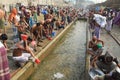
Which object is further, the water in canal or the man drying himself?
the water in canal

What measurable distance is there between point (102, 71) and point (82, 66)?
4.01m

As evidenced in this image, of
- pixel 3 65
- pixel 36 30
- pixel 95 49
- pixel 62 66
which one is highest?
pixel 3 65

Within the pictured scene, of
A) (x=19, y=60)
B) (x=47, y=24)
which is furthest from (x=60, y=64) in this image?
(x=47, y=24)

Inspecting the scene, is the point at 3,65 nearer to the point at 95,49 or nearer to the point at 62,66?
the point at 95,49

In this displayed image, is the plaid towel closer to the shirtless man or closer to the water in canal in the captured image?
the water in canal

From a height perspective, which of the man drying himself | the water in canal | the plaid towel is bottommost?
the water in canal

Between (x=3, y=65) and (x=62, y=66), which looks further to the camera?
(x=62, y=66)

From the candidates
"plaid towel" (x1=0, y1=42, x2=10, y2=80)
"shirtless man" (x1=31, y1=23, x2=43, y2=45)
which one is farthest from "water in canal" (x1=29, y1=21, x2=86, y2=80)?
"plaid towel" (x1=0, y1=42, x2=10, y2=80)

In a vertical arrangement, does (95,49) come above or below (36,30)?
below

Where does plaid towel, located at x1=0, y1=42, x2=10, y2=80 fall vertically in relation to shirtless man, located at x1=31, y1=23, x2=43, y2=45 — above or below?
above

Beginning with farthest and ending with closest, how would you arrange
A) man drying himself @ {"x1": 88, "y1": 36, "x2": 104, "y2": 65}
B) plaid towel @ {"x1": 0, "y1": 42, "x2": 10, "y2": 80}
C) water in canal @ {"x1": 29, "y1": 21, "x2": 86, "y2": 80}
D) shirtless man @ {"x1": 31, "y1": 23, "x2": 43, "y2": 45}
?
shirtless man @ {"x1": 31, "y1": 23, "x2": 43, "y2": 45}
water in canal @ {"x1": 29, "y1": 21, "x2": 86, "y2": 80}
man drying himself @ {"x1": 88, "y1": 36, "x2": 104, "y2": 65}
plaid towel @ {"x1": 0, "y1": 42, "x2": 10, "y2": 80}

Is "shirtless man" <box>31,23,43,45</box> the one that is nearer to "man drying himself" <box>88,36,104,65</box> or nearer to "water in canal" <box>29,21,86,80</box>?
"water in canal" <box>29,21,86,80</box>

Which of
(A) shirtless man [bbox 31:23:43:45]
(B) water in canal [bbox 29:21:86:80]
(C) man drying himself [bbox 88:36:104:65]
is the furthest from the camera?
(A) shirtless man [bbox 31:23:43:45]

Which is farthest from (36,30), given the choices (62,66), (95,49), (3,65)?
(3,65)
